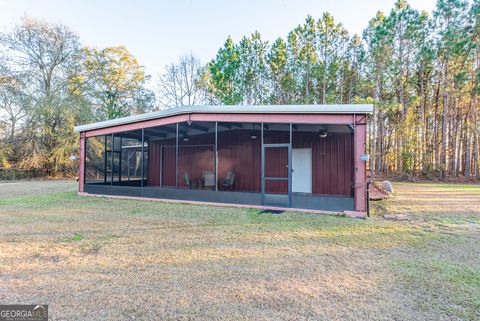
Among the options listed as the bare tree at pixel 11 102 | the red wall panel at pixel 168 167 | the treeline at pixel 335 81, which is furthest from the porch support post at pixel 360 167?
the bare tree at pixel 11 102

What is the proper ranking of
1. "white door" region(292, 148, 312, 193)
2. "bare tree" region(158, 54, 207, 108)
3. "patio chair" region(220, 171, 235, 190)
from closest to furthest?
"white door" region(292, 148, 312, 193) → "patio chair" region(220, 171, 235, 190) → "bare tree" region(158, 54, 207, 108)

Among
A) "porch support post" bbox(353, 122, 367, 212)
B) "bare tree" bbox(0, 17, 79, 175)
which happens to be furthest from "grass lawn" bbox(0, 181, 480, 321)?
"bare tree" bbox(0, 17, 79, 175)

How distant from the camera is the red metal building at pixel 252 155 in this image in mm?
6078

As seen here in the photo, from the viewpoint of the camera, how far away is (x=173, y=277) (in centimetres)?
267

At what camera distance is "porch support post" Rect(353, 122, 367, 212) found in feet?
18.3

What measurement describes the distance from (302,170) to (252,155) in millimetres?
1862

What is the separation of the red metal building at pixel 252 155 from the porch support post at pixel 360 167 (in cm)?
2

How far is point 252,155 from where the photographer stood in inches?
372

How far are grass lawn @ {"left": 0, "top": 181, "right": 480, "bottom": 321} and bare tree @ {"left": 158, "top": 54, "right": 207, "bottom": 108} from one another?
17908 mm

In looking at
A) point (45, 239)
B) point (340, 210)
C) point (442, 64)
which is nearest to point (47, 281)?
point (45, 239)

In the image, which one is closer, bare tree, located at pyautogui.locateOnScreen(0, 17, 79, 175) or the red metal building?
the red metal building

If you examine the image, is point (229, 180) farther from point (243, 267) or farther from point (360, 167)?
point (243, 267)

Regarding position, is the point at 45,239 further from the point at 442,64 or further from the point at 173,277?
the point at 442,64

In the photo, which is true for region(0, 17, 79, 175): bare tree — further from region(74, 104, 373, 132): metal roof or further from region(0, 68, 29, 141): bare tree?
region(74, 104, 373, 132): metal roof
